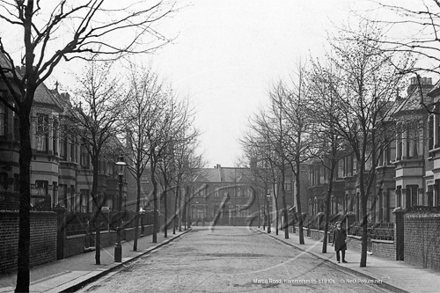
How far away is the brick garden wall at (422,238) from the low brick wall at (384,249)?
1.44m

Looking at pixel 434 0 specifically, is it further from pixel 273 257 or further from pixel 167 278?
pixel 273 257

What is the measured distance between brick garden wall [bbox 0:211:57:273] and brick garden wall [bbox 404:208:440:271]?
1333 cm

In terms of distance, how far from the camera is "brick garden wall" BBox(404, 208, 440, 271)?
71.3 feet

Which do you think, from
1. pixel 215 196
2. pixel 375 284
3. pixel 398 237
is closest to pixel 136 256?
pixel 398 237

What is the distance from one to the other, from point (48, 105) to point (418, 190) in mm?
21439

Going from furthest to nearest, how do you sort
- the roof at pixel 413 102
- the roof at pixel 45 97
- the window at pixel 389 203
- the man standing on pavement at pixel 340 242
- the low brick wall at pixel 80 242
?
the window at pixel 389 203, the roof at pixel 45 97, the low brick wall at pixel 80 242, the man standing on pavement at pixel 340 242, the roof at pixel 413 102

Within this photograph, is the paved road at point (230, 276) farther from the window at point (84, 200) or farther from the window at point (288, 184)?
the window at point (288, 184)

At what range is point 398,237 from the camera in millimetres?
25938

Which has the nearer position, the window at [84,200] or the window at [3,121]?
the window at [3,121]

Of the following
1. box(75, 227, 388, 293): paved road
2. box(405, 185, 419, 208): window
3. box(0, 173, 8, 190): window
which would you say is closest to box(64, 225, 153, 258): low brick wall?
box(75, 227, 388, 293): paved road

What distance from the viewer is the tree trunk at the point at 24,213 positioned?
14.0m

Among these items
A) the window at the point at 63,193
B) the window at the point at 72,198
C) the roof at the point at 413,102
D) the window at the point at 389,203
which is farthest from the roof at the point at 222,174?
the roof at the point at 413,102

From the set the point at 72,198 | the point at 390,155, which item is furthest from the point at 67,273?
the point at 390,155

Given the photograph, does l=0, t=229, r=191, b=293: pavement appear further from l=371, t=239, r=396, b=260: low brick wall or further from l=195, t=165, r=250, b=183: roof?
l=195, t=165, r=250, b=183: roof
